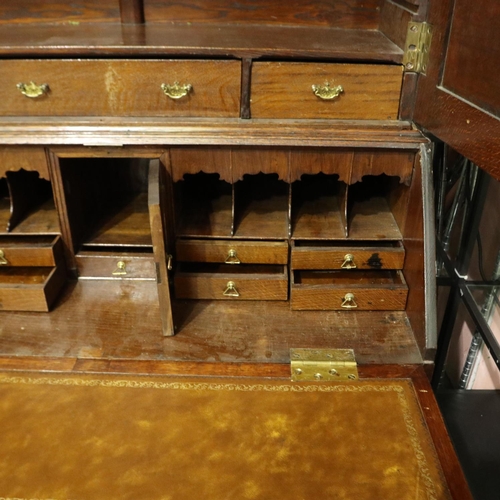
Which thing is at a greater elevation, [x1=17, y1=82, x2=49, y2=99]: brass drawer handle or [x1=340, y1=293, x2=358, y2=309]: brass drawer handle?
[x1=17, y1=82, x2=49, y2=99]: brass drawer handle

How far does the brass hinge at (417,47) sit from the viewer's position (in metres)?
1.22

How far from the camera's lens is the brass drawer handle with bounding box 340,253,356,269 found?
1461 mm

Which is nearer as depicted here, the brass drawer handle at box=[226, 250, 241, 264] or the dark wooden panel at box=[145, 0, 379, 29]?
the brass drawer handle at box=[226, 250, 241, 264]

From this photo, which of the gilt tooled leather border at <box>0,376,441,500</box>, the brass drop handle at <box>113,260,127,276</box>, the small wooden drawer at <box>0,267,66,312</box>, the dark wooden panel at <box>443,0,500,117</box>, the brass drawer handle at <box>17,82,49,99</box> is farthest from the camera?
the brass drop handle at <box>113,260,127,276</box>

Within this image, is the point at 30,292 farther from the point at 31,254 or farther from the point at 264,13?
the point at 264,13

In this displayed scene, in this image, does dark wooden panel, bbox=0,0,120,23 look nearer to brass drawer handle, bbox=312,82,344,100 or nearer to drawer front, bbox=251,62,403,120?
drawer front, bbox=251,62,403,120

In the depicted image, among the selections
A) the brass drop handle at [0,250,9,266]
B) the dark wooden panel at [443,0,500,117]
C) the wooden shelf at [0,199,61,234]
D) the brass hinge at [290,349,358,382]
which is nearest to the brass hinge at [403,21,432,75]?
the dark wooden panel at [443,0,500,117]

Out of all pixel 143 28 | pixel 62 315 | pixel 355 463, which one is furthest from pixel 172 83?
pixel 355 463

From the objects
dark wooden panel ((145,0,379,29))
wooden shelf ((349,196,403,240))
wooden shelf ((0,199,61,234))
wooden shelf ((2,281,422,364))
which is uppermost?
dark wooden panel ((145,0,379,29))

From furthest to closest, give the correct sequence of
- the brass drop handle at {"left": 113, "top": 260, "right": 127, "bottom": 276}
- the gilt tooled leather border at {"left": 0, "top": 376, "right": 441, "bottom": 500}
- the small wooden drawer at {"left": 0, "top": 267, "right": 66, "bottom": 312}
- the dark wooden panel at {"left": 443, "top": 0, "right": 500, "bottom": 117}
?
1. the brass drop handle at {"left": 113, "top": 260, "right": 127, "bottom": 276}
2. the small wooden drawer at {"left": 0, "top": 267, "right": 66, "bottom": 312}
3. the gilt tooled leather border at {"left": 0, "top": 376, "right": 441, "bottom": 500}
4. the dark wooden panel at {"left": 443, "top": 0, "right": 500, "bottom": 117}

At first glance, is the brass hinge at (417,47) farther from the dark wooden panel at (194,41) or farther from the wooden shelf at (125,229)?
the wooden shelf at (125,229)

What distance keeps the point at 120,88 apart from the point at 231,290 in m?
0.62

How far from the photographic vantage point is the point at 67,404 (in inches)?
45.5

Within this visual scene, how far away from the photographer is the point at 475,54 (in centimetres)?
101
